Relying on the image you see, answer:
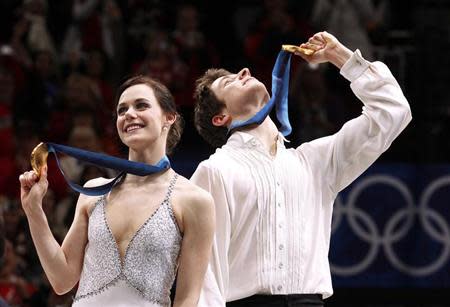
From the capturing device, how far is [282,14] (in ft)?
30.9

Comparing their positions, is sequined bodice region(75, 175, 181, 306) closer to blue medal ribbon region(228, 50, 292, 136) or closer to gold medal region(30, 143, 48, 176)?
gold medal region(30, 143, 48, 176)

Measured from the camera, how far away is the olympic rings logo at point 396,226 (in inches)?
324

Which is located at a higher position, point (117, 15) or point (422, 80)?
point (117, 15)

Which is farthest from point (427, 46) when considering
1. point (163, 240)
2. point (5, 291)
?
point (163, 240)

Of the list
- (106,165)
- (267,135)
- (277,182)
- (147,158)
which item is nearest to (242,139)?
(267,135)

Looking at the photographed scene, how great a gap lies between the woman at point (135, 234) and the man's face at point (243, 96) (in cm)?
76

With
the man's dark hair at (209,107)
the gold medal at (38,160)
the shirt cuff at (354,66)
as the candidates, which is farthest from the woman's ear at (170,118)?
the shirt cuff at (354,66)

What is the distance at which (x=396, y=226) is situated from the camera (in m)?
8.25

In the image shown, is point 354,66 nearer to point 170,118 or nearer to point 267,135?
point 267,135

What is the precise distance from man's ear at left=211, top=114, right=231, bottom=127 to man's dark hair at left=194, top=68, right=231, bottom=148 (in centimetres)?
2

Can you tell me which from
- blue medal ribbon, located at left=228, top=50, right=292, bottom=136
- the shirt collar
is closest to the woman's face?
the shirt collar

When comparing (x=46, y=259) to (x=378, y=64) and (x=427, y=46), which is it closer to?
(x=378, y=64)

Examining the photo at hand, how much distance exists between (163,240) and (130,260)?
133 millimetres

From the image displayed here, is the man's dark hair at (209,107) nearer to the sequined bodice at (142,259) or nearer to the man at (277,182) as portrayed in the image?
the man at (277,182)
